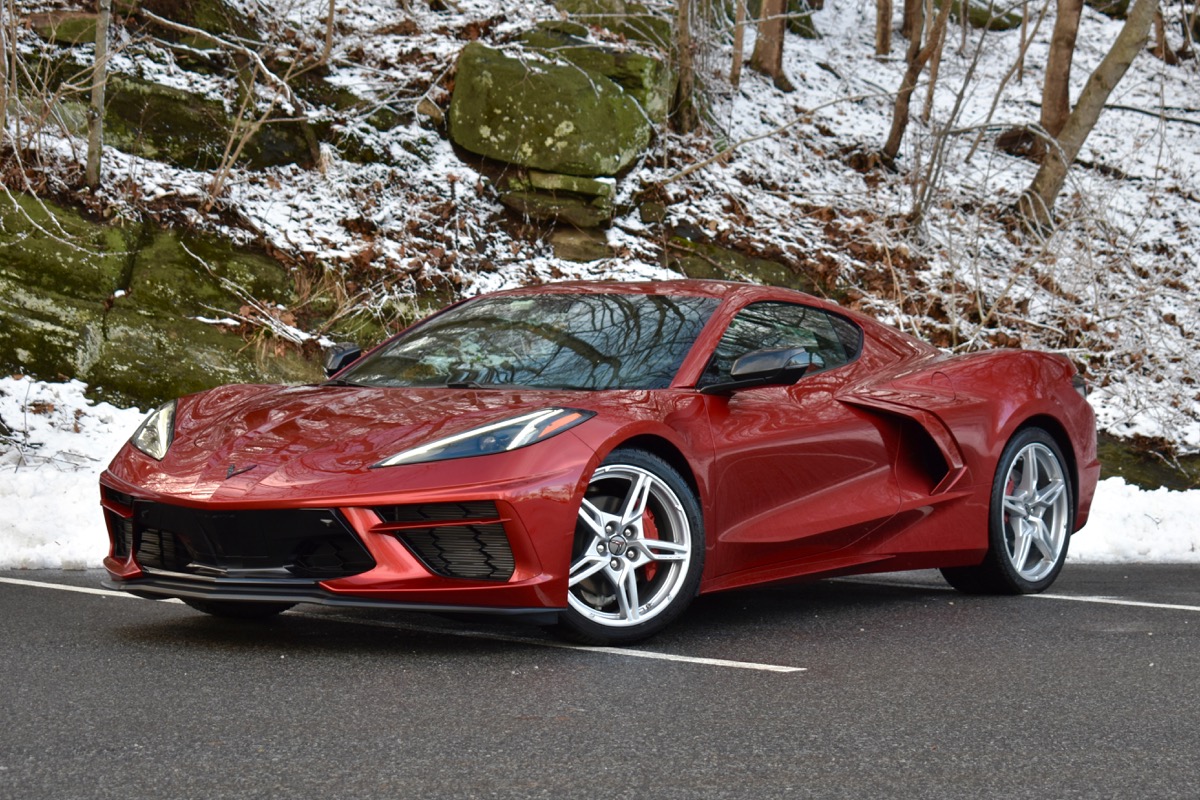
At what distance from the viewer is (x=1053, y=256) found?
14.7m

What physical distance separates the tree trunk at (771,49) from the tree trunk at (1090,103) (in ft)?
14.0

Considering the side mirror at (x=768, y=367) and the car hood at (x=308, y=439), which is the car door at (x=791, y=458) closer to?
the side mirror at (x=768, y=367)

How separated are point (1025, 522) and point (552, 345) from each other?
2.46 meters

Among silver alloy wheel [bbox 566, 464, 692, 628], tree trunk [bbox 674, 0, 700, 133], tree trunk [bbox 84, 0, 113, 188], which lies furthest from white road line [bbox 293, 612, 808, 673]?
tree trunk [bbox 674, 0, 700, 133]

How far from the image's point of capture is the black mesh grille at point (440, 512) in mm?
4242

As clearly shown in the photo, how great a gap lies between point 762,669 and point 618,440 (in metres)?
0.87

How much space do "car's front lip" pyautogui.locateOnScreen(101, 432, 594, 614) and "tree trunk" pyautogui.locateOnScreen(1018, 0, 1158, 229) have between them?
11.8 metres

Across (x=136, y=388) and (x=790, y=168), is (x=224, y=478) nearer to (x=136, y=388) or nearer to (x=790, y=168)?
(x=136, y=388)

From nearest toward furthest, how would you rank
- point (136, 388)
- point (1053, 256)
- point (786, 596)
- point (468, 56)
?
point (786, 596)
point (136, 388)
point (468, 56)
point (1053, 256)

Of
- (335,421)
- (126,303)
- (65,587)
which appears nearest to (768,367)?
(335,421)

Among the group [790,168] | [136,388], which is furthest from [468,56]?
[136,388]

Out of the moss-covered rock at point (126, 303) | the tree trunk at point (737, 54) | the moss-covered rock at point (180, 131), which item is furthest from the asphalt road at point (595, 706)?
the tree trunk at point (737, 54)

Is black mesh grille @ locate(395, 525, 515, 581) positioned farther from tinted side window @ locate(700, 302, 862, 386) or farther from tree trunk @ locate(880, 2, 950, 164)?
tree trunk @ locate(880, 2, 950, 164)

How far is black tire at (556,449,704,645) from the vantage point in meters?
4.54
